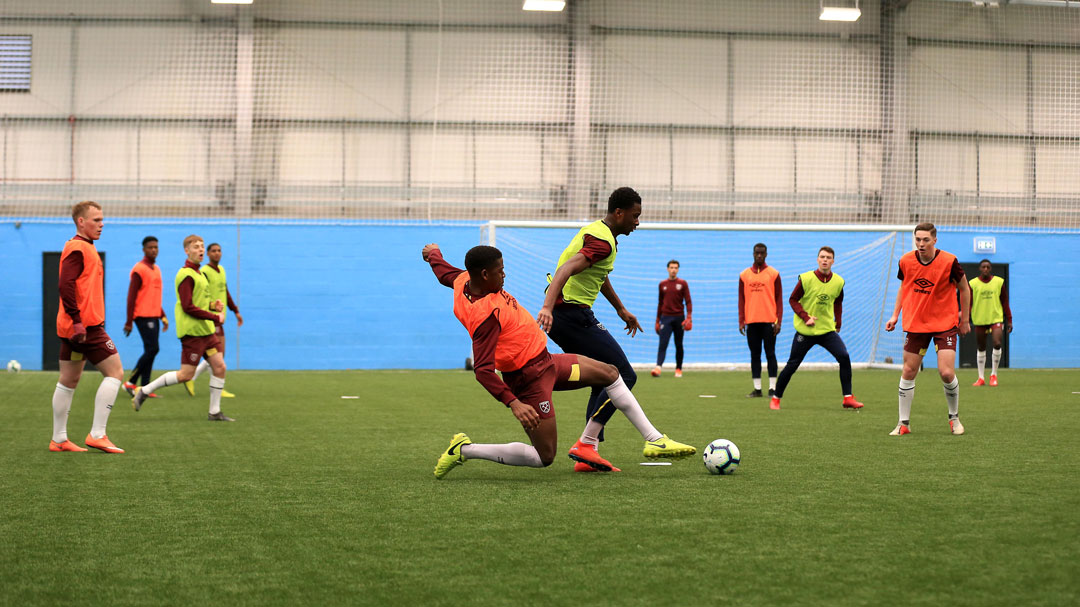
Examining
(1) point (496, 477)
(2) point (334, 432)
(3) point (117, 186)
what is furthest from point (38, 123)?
(1) point (496, 477)

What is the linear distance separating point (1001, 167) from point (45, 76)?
64.9ft

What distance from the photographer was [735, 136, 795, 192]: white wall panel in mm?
22203

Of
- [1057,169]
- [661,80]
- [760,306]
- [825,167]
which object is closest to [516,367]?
[760,306]

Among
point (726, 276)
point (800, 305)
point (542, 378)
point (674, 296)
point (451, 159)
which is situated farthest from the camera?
point (451, 159)

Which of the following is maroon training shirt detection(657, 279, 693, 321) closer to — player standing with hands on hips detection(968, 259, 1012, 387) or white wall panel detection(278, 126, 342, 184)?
player standing with hands on hips detection(968, 259, 1012, 387)

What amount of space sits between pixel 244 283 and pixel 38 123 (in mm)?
5538

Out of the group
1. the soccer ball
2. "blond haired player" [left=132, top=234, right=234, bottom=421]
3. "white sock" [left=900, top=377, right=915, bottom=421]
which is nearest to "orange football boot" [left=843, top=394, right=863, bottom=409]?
"white sock" [left=900, top=377, right=915, bottom=421]

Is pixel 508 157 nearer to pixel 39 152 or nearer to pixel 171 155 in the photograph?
pixel 171 155

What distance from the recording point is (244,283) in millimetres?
20359

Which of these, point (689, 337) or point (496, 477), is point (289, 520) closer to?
point (496, 477)

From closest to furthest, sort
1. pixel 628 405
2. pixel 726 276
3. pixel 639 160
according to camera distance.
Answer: pixel 628 405 → pixel 726 276 → pixel 639 160

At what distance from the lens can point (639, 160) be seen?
21984 millimetres

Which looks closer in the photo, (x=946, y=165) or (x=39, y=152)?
(x=39, y=152)

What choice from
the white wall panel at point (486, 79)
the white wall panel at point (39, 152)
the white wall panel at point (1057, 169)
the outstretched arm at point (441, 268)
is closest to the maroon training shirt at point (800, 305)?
the outstretched arm at point (441, 268)
